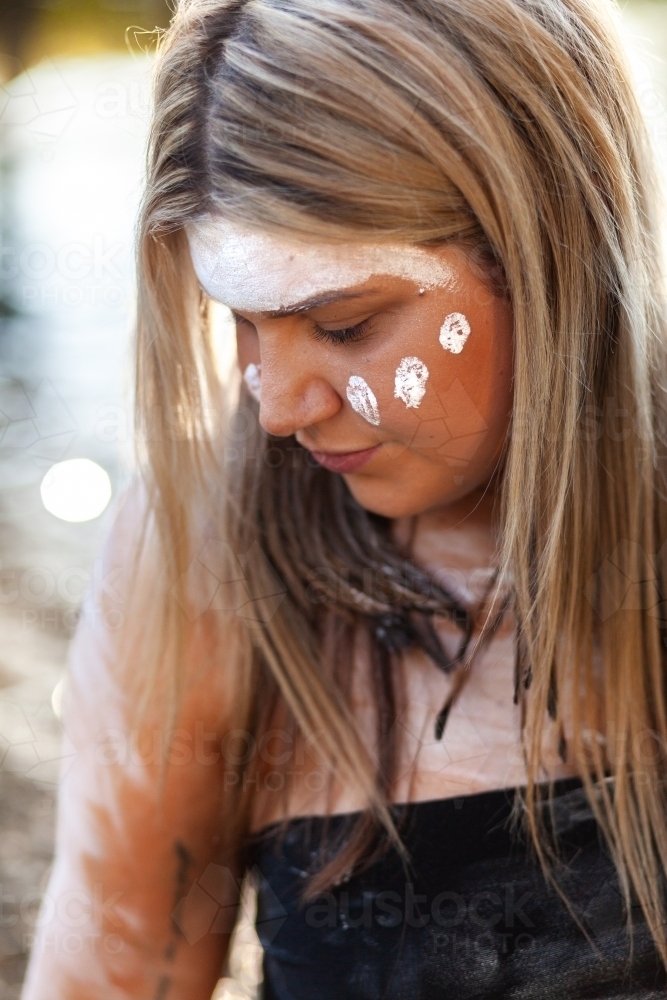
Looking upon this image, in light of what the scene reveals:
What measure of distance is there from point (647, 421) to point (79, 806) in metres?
0.58

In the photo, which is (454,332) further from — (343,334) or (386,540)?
(386,540)

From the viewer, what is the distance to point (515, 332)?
681 millimetres

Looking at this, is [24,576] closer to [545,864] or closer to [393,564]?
[393,564]

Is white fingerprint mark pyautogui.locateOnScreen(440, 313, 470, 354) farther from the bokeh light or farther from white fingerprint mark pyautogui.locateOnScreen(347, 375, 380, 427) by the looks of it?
the bokeh light

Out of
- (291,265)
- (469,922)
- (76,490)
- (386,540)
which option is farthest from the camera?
→ (76,490)

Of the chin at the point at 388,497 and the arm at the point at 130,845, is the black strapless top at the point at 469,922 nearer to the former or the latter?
the arm at the point at 130,845

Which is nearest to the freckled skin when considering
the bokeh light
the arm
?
the arm

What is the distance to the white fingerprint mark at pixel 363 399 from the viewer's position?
26.7 inches

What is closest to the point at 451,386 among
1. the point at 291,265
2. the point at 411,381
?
the point at 411,381

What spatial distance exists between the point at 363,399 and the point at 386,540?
8.9 inches

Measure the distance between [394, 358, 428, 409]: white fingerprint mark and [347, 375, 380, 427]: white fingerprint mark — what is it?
0.02 m

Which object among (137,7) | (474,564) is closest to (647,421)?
(474,564)

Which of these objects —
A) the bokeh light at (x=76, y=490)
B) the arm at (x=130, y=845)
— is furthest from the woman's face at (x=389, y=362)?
the bokeh light at (x=76, y=490)

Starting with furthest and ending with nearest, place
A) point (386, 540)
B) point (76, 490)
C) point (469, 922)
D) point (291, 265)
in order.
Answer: point (76, 490) → point (386, 540) → point (469, 922) → point (291, 265)
